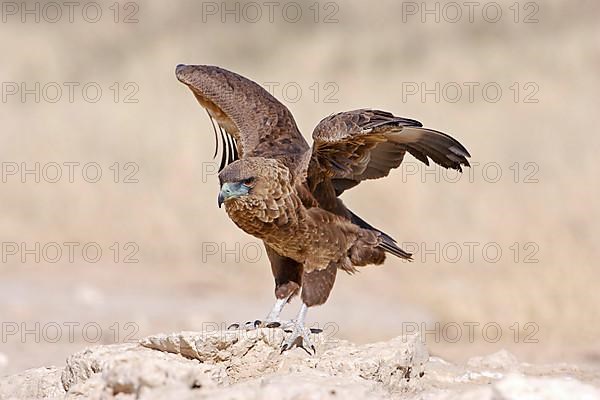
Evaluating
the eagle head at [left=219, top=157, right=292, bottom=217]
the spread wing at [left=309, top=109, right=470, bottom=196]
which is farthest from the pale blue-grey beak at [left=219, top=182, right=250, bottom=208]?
the spread wing at [left=309, top=109, right=470, bottom=196]

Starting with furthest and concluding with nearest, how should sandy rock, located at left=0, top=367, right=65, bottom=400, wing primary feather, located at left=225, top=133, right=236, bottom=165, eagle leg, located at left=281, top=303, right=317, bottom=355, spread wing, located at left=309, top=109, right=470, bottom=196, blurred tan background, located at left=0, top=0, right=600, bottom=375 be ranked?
1. blurred tan background, located at left=0, top=0, right=600, bottom=375
2. wing primary feather, located at left=225, top=133, right=236, bottom=165
3. spread wing, located at left=309, top=109, right=470, bottom=196
4. eagle leg, located at left=281, top=303, right=317, bottom=355
5. sandy rock, located at left=0, top=367, right=65, bottom=400

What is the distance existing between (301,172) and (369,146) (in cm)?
49

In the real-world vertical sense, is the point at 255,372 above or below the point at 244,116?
below

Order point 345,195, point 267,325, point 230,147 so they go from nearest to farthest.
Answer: point 267,325
point 230,147
point 345,195

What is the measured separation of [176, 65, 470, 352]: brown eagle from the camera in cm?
716

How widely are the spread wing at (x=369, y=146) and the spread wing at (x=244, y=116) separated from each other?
0.31 metres

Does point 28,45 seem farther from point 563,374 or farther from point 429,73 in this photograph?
point 563,374

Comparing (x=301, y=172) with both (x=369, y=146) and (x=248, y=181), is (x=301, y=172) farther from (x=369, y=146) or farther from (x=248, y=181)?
(x=248, y=181)

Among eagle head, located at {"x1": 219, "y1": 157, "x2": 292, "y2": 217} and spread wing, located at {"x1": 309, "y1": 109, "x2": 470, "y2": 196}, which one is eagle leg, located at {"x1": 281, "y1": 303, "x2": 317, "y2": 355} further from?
spread wing, located at {"x1": 309, "y1": 109, "x2": 470, "y2": 196}

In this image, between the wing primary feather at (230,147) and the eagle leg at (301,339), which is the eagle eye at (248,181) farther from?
the wing primary feather at (230,147)

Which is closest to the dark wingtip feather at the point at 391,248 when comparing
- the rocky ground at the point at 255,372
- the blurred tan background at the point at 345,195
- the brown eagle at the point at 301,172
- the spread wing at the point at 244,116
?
the brown eagle at the point at 301,172

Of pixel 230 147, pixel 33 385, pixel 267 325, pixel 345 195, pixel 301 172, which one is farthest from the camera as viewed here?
pixel 345 195

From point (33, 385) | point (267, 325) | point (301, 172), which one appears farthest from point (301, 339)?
point (33, 385)

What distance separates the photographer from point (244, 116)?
8.33m
